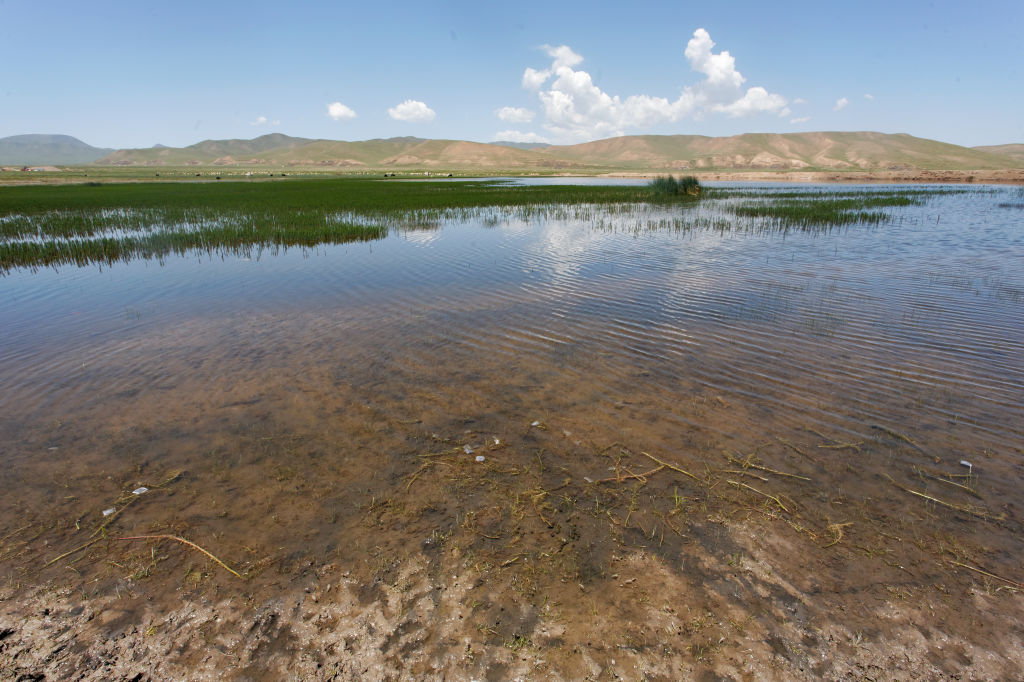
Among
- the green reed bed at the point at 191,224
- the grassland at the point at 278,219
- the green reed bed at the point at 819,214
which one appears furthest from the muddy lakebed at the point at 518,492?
the green reed bed at the point at 819,214

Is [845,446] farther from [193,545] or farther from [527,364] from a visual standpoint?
[193,545]

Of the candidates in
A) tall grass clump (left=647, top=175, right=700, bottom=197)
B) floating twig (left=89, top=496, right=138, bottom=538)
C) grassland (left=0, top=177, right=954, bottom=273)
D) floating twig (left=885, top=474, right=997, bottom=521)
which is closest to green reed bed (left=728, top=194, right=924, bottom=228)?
grassland (left=0, top=177, right=954, bottom=273)

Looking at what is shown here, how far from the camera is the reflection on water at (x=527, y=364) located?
5.65 metres

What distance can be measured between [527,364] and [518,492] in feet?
11.2

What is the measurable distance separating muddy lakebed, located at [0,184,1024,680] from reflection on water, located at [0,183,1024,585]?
65 millimetres

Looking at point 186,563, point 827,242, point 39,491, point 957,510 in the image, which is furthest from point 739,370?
point 827,242

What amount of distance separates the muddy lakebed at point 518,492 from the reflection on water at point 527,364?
2.5 inches

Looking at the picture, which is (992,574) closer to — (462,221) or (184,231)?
(462,221)

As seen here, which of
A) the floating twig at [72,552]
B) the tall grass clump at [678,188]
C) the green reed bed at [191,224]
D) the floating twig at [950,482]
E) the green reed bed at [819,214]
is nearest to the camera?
the floating twig at [72,552]

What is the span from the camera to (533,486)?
4.95 meters

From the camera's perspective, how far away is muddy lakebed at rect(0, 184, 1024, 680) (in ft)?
10.7

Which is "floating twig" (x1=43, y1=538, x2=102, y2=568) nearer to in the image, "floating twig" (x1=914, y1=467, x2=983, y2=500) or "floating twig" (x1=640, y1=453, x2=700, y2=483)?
"floating twig" (x1=640, y1=453, x2=700, y2=483)

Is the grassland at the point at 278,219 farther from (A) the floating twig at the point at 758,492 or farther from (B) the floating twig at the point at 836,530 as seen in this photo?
(B) the floating twig at the point at 836,530

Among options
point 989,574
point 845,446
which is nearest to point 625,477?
point 845,446
